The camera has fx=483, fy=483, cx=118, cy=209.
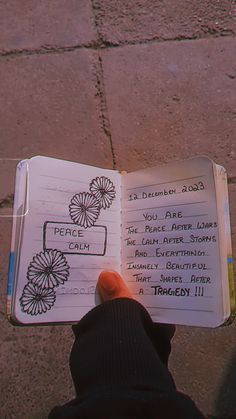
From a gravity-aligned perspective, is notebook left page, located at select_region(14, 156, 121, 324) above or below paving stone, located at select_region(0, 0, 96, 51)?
below

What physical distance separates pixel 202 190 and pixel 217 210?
54 mm

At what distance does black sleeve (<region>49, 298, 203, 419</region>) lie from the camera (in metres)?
0.83

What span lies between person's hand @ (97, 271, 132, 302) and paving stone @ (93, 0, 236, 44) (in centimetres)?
122

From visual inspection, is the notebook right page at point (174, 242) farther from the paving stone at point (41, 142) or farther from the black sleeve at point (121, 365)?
the paving stone at point (41, 142)

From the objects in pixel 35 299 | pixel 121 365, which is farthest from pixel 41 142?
pixel 121 365

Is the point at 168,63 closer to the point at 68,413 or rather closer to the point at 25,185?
the point at 25,185

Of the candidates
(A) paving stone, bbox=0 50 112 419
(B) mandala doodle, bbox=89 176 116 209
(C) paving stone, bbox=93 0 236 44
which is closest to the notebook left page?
(B) mandala doodle, bbox=89 176 116 209

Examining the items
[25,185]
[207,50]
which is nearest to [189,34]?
[207,50]

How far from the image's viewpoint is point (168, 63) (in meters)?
1.91

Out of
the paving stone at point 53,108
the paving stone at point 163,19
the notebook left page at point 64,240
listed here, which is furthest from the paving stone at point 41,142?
the notebook left page at point 64,240

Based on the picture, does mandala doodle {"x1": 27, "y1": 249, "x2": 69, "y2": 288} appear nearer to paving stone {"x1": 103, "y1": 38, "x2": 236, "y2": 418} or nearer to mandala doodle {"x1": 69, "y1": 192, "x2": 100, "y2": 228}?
mandala doodle {"x1": 69, "y1": 192, "x2": 100, "y2": 228}

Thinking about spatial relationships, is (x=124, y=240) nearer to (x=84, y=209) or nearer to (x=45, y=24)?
(x=84, y=209)

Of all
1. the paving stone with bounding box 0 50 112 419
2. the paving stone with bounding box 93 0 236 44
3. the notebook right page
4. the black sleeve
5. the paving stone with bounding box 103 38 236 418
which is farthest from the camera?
the paving stone with bounding box 93 0 236 44

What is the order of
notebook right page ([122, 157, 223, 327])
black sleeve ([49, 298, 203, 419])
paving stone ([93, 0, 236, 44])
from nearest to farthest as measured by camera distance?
black sleeve ([49, 298, 203, 419]), notebook right page ([122, 157, 223, 327]), paving stone ([93, 0, 236, 44])
